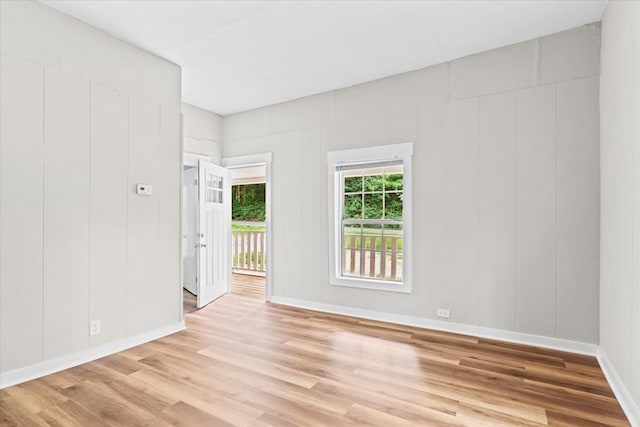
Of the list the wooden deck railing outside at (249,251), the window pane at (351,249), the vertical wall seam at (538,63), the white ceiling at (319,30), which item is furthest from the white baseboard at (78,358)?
the vertical wall seam at (538,63)

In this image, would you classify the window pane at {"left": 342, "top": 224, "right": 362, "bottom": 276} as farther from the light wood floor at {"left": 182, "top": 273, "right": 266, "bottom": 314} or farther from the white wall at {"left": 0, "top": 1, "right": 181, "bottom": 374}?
the white wall at {"left": 0, "top": 1, "right": 181, "bottom": 374}

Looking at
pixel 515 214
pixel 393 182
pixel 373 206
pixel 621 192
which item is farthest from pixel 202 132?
pixel 621 192

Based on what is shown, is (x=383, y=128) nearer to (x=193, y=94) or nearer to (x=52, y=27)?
(x=193, y=94)

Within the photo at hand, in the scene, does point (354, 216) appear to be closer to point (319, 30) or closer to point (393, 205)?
point (393, 205)

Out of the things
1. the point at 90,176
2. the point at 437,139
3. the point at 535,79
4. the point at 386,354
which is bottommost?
the point at 386,354

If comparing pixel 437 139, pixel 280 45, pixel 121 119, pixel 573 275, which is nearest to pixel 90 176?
pixel 121 119

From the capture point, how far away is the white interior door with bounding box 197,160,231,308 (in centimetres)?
470

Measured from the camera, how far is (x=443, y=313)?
3.60 metres

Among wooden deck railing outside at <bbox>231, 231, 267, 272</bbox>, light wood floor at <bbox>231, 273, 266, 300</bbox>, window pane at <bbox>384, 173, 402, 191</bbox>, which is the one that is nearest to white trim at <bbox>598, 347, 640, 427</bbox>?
window pane at <bbox>384, 173, 402, 191</bbox>

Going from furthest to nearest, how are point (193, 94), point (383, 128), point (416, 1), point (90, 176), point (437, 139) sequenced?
point (193, 94) < point (383, 128) < point (437, 139) < point (90, 176) < point (416, 1)

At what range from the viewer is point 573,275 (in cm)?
300

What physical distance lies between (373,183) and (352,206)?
15.8 inches

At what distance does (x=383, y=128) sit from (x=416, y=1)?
151 centimetres

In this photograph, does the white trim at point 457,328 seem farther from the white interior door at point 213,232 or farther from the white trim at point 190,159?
the white trim at point 190,159
